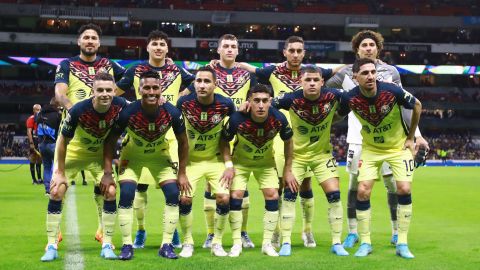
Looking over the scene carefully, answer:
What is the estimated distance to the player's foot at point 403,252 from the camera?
7.72 metres

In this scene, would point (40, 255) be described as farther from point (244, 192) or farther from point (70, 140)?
point (244, 192)

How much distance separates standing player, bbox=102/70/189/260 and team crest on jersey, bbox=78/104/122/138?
0.10 meters

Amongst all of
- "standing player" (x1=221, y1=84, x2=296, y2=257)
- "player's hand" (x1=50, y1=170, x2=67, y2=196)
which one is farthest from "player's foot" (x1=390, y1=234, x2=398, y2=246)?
"player's hand" (x1=50, y1=170, x2=67, y2=196)

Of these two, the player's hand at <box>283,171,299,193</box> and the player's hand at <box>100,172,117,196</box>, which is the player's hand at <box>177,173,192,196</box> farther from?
the player's hand at <box>283,171,299,193</box>

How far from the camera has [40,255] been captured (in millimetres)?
7715

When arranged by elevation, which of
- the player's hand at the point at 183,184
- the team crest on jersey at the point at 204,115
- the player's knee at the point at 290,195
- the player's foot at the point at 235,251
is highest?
the team crest on jersey at the point at 204,115

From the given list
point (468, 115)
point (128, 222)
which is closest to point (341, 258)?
point (128, 222)

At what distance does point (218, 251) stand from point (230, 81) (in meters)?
2.61

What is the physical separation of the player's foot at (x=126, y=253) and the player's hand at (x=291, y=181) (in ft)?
6.75

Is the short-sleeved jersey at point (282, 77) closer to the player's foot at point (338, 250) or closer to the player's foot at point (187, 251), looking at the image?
the player's foot at point (338, 250)

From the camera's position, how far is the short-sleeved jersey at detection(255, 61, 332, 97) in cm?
912

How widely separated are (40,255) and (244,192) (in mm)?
2596

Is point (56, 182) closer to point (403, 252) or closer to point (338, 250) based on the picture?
point (338, 250)

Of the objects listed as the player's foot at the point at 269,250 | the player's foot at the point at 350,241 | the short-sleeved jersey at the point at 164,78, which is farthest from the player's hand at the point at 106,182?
the player's foot at the point at 350,241
